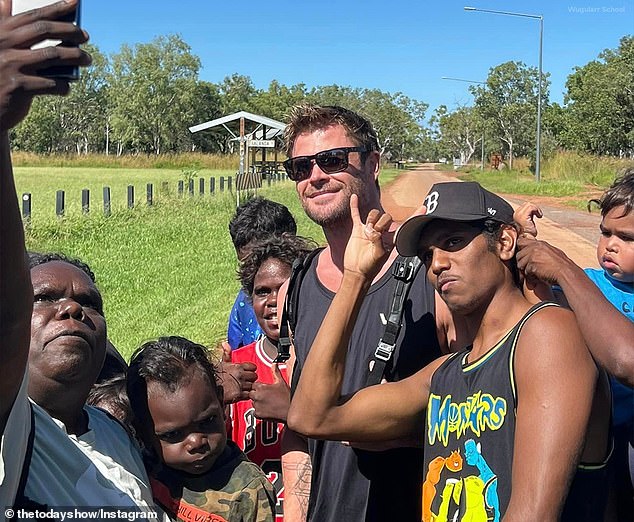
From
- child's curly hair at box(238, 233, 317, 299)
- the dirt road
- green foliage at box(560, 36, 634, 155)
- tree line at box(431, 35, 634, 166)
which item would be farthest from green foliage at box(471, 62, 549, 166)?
child's curly hair at box(238, 233, 317, 299)

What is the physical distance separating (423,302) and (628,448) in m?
0.78

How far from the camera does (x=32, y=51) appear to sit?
123cm

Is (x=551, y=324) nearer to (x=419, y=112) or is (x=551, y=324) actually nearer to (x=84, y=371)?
(x=84, y=371)

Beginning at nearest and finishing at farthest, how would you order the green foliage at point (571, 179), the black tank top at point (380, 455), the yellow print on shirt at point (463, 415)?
the yellow print on shirt at point (463, 415) → the black tank top at point (380, 455) → the green foliage at point (571, 179)

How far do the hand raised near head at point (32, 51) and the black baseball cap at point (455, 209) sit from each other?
120 centimetres

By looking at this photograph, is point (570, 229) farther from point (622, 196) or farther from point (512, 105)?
point (512, 105)

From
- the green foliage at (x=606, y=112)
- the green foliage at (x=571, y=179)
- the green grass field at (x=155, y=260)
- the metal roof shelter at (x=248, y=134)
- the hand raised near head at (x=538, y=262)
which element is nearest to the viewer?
the hand raised near head at (x=538, y=262)

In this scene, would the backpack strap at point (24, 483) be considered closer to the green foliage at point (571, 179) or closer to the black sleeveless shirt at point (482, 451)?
the black sleeveless shirt at point (482, 451)

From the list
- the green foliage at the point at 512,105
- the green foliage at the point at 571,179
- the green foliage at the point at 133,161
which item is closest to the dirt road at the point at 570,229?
the green foliage at the point at 571,179

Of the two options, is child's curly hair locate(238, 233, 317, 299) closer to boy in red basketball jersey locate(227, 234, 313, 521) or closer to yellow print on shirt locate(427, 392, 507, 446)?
boy in red basketball jersey locate(227, 234, 313, 521)

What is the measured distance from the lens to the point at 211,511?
264 centimetres

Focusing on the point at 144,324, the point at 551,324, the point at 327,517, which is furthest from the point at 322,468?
the point at 144,324

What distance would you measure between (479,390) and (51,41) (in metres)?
1.30

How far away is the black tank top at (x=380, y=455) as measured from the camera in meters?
2.62
